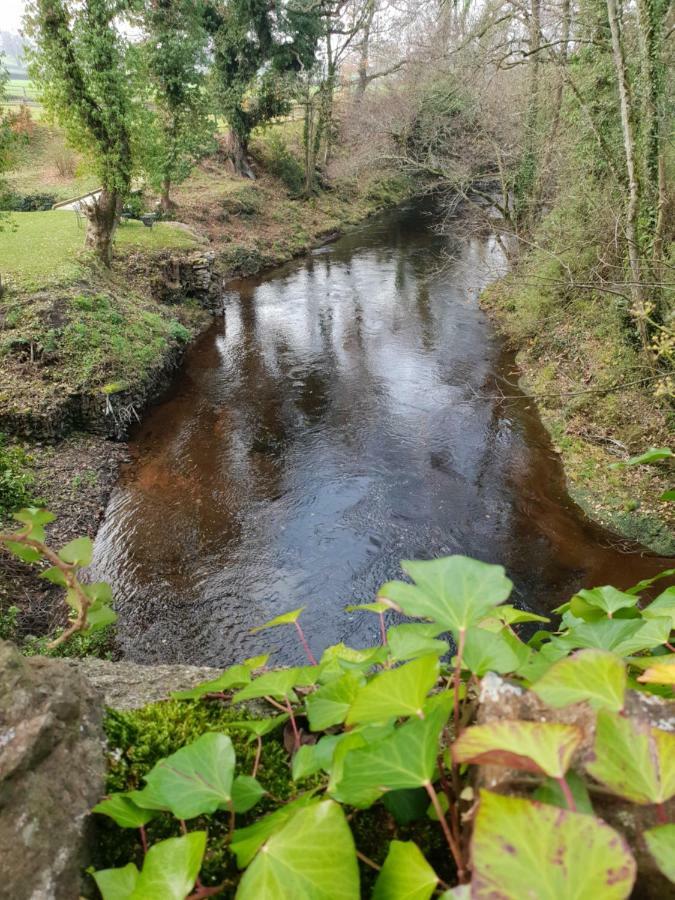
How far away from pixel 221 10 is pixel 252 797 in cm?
2948

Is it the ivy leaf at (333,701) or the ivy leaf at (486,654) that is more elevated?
the ivy leaf at (486,654)

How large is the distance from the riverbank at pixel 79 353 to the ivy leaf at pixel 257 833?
206 inches

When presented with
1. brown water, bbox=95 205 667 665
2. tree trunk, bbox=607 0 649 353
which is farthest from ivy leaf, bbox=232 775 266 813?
tree trunk, bbox=607 0 649 353

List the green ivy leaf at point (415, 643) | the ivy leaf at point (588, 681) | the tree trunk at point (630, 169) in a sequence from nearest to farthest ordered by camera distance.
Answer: the ivy leaf at point (588, 681), the green ivy leaf at point (415, 643), the tree trunk at point (630, 169)

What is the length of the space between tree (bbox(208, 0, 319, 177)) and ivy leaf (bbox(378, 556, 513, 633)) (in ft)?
92.0

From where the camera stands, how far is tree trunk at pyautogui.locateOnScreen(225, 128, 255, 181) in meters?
26.4

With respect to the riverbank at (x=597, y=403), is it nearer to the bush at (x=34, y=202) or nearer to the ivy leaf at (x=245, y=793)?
the ivy leaf at (x=245, y=793)

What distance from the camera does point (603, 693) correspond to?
755 millimetres

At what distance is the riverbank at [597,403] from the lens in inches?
291

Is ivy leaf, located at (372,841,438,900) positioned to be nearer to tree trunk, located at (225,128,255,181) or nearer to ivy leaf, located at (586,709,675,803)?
ivy leaf, located at (586,709,675,803)

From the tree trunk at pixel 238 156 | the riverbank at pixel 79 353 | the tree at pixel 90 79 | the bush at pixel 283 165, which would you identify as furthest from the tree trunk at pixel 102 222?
the bush at pixel 283 165

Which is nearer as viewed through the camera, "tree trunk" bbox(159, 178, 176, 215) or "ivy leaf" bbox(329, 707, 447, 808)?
"ivy leaf" bbox(329, 707, 447, 808)

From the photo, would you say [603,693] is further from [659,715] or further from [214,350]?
[214,350]

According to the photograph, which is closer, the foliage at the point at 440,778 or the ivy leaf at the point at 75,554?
the foliage at the point at 440,778
